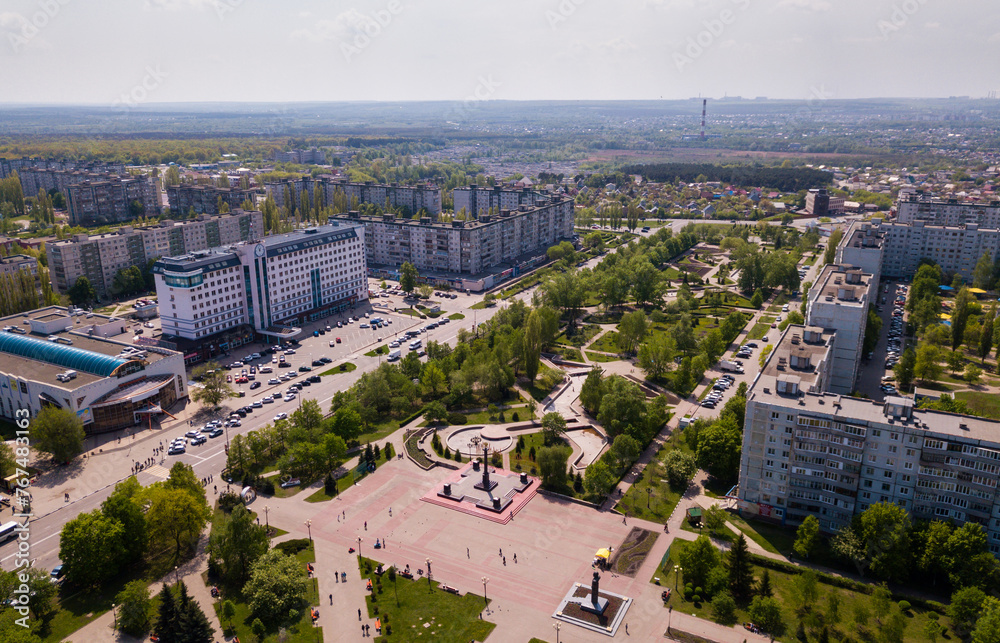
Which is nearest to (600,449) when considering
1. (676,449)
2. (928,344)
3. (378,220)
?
(676,449)

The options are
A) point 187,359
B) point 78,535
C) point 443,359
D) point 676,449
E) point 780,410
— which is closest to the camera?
point 78,535

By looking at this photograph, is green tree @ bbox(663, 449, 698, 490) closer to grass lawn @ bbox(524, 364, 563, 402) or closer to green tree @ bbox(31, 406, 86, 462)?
grass lawn @ bbox(524, 364, 563, 402)

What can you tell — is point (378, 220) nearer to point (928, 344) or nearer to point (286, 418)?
point (286, 418)

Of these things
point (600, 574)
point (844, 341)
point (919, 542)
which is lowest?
point (600, 574)

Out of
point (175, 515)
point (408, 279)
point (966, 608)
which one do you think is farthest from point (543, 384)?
point (966, 608)

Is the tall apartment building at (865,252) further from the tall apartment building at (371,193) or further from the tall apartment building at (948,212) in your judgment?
the tall apartment building at (371,193)

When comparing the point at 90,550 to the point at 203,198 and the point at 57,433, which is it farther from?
the point at 203,198
